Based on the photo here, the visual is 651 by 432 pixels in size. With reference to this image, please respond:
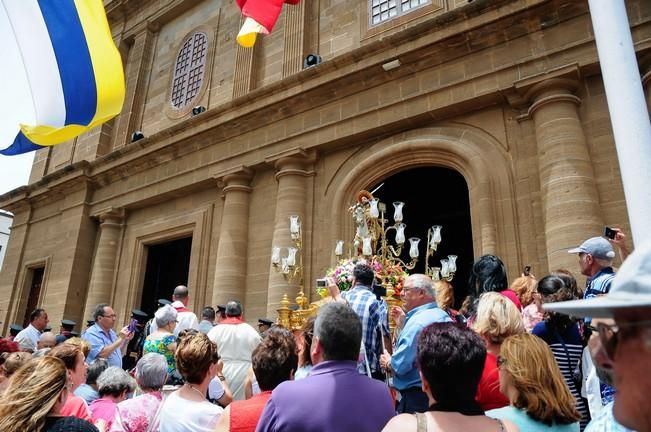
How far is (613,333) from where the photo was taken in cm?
112

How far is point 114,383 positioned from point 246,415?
1463 mm

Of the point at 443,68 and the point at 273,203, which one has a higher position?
the point at 443,68

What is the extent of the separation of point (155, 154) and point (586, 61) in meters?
11.2

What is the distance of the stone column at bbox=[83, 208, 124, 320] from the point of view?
14.2 m

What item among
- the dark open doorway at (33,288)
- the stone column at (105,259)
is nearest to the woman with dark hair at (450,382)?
the stone column at (105,259)

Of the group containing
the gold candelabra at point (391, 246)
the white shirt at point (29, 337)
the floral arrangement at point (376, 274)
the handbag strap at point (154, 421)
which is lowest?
the handbag strap at point (154, 421)

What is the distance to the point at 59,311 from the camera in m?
14.6

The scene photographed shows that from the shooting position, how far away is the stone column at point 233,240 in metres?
11.0

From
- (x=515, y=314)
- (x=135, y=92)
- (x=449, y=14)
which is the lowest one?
(x=515, y=314)

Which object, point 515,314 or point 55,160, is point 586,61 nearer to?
point 515,314

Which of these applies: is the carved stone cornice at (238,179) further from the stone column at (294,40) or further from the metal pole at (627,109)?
the metal pole at (627,109)

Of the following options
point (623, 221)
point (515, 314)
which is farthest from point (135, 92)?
point (515, 314)

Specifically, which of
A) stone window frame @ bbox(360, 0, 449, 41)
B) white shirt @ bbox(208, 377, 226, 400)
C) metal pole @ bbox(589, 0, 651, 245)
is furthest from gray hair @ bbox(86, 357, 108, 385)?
stone window frame @ bbox(360, 0, 449, 41)

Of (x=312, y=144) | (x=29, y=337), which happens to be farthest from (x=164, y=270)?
(x=312, y=144)
